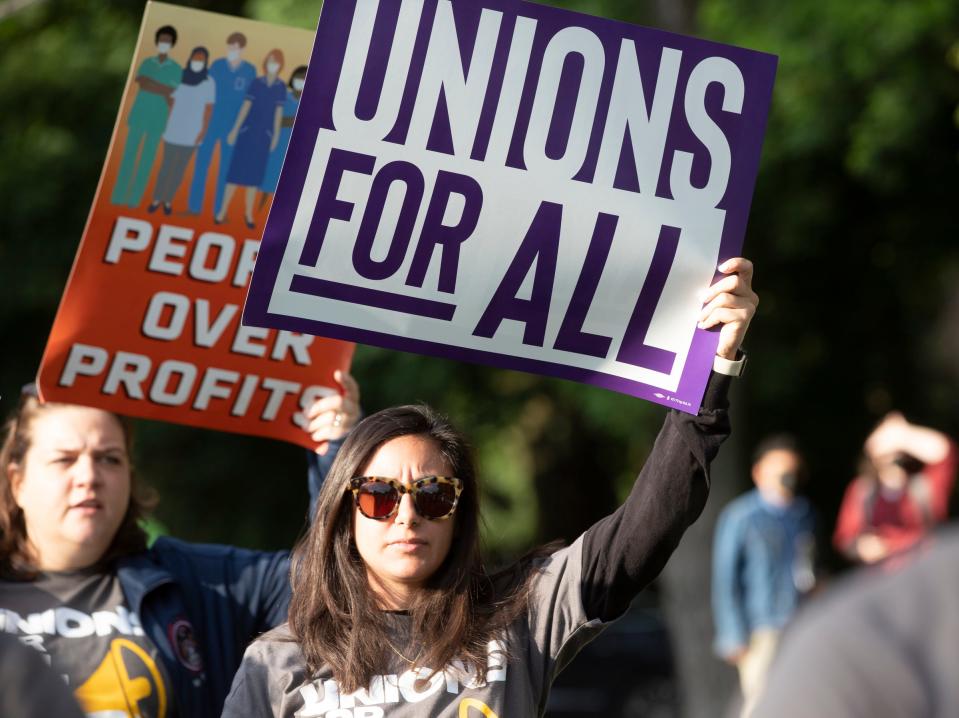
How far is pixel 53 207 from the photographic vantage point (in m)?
12.4

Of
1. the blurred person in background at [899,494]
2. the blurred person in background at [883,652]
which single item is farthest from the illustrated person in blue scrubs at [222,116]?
the blurred person in background at [899,494]

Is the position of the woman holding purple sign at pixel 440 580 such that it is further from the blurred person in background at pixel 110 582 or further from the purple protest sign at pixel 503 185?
the blurred person in background at pixel 110 582

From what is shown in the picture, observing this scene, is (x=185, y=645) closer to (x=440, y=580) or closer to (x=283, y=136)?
(x=440, y=580)

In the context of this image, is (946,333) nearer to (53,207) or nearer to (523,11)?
(523,11)

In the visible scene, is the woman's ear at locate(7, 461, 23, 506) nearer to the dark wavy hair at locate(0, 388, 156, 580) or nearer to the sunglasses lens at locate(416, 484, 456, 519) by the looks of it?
the dark wavy hair at locate(0, 388, 156, 580)

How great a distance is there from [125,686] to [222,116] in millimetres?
1554

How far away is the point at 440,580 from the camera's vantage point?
2926 millimetres

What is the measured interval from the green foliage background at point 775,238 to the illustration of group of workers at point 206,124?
6343mm

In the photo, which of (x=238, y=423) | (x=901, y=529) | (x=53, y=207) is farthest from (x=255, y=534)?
(x=238, y=423)

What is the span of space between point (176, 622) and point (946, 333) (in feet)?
6.62

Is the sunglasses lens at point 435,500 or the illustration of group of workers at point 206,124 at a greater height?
the illustration of group of workers at point 206,124

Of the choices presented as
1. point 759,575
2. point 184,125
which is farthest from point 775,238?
point 184,125

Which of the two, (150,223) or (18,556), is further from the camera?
(150,223)

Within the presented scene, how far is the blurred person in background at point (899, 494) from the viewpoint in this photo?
7645 mm
